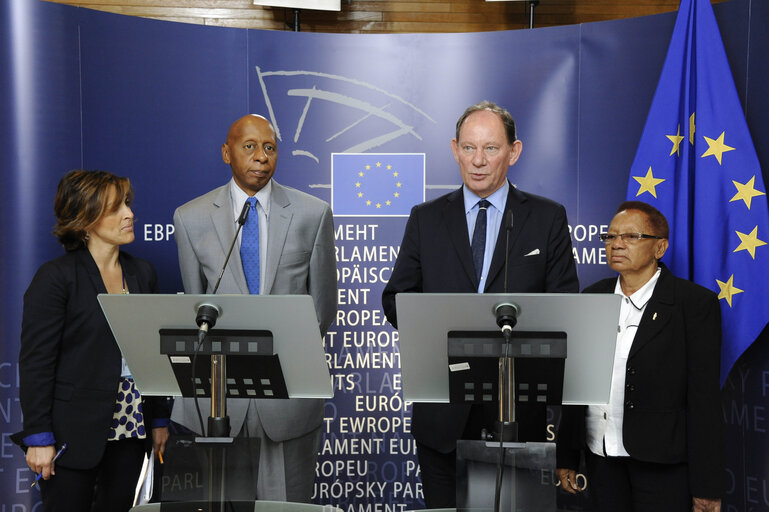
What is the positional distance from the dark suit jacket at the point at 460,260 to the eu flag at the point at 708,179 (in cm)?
137

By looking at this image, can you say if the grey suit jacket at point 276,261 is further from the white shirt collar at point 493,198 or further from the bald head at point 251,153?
the white shirt collar at point 493,198

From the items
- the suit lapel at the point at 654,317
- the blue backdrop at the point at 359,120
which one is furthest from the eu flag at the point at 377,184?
the suit lapel at the point at 654,317

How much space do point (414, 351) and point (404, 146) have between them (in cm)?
245

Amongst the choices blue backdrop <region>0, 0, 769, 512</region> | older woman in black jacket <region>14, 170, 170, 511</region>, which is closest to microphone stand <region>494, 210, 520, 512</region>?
older woman in black jacket <region>14, 170, 170, 511</region>

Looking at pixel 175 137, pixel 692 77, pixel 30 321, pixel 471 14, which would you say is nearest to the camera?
pixel 30 321

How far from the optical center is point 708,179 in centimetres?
379

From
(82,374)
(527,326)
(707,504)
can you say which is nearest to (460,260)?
(527,326)

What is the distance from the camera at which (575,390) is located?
2088 millimetres

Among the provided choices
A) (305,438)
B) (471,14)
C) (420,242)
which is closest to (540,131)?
(471,14)

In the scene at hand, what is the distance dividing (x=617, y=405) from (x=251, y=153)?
172 cm

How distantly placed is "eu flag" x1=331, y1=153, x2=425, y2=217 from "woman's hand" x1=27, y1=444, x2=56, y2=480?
2055mm

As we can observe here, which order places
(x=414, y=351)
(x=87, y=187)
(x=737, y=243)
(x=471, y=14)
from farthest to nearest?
(x=471, y=14) → (x=737, y=243) → (x=87, y=187) → (x=414, y=351)

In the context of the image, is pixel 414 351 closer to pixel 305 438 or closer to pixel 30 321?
pixel 305 438

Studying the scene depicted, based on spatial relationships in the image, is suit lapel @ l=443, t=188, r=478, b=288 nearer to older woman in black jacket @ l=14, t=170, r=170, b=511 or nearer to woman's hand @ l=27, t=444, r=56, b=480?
older woman in black jacket @ l=14, t=170, r=170, b=511
